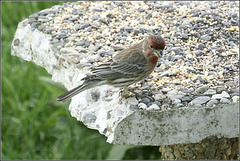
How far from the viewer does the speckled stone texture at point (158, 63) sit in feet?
11.4

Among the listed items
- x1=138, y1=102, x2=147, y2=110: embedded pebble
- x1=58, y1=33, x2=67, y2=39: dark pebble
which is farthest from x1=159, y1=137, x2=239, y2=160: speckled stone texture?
x1=58, y1=33, x2=67, y2=39: dark pebble

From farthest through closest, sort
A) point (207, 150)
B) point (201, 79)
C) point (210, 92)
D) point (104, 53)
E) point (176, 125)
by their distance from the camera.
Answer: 1. point (104, 53)
2. point (207, 150)
3. point (201, 79)
4. point (210, 92)
5. point (176, 125)

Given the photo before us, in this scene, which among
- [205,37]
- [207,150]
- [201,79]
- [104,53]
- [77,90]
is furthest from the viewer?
[205,37]

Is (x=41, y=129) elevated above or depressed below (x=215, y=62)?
below

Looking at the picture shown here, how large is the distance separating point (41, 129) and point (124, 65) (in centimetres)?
184

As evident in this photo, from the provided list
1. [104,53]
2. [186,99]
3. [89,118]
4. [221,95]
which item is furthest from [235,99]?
[104,53]

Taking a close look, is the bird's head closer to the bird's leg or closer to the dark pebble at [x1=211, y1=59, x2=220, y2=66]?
the bird's leg

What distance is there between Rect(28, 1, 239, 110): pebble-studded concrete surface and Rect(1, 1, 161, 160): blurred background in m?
0.82

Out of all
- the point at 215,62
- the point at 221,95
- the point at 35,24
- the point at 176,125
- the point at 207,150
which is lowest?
the point at 207,150

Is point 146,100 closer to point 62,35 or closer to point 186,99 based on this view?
point 186,99

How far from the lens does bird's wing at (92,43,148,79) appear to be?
3932mm

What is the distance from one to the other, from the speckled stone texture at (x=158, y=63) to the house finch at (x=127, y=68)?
107mm

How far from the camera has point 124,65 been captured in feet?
13.1

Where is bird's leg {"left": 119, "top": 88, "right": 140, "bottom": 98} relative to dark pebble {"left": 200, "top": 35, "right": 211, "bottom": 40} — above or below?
below
